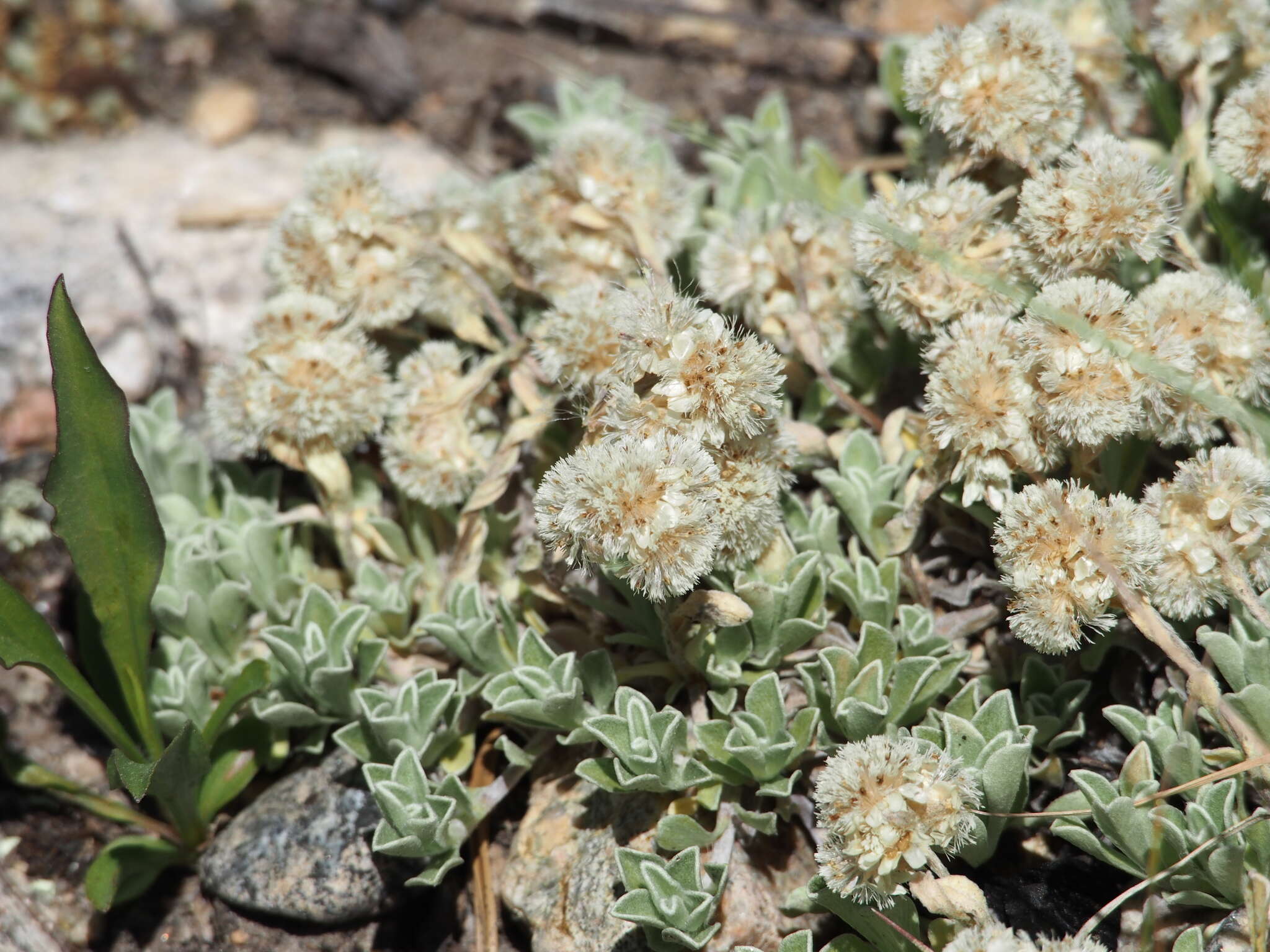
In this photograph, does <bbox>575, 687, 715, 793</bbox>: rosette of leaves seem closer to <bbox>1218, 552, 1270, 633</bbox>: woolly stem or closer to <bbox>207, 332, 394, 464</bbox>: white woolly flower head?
<bbox>207, 332, 394, 464</bbox>: white woolly flower head

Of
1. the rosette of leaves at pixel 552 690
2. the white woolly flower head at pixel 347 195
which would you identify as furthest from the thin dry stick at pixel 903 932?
the white woolly flower head at pixel 347 195

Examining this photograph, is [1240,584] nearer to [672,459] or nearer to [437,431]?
[672,459]

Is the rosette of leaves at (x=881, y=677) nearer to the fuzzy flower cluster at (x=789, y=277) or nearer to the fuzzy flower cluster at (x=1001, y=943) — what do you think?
the fuzzy flower cluster at (x=1001, y=943)

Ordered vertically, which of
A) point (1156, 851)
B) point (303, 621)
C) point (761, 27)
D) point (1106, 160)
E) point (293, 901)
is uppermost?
point (1106, 160)

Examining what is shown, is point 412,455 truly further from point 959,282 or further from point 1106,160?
point 1106,160

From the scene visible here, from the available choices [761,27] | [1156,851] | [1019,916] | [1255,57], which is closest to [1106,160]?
[1255,57]
